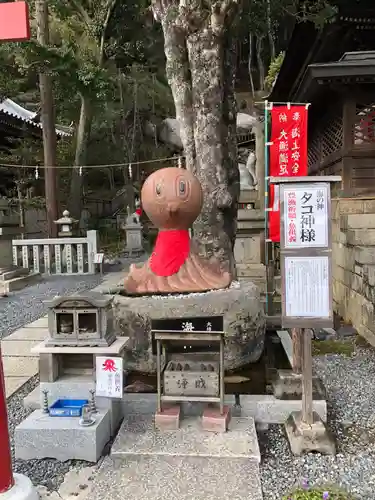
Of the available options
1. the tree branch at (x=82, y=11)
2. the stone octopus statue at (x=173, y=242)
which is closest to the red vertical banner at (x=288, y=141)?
the stone octopus statue at (x=173, y=242)

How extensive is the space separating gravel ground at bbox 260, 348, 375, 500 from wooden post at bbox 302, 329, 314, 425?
272 millimetres

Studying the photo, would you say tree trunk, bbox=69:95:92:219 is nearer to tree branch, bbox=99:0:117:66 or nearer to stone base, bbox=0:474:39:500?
tree branch, bbox=99:0:117:66

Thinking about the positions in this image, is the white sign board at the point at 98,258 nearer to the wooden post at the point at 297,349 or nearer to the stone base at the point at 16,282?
the stone base at the point at 16,282

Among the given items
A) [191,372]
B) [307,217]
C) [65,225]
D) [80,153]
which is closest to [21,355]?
[191,372]

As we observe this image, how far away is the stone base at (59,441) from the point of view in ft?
10.5

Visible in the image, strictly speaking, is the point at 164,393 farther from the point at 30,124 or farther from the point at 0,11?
the point at 30,124

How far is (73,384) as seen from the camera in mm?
3604

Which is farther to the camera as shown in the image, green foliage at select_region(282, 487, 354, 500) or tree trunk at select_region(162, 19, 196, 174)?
tree trunk at select_region(162, 19, 196, 174)

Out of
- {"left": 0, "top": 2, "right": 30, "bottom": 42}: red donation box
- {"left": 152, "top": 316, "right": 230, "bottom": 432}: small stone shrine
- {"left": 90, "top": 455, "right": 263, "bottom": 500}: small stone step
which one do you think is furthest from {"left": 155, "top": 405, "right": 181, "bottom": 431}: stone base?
{"left": 0, "top": 2, "right": 30, "bottom": 42}: red donation box

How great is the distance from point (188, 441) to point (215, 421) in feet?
0.84

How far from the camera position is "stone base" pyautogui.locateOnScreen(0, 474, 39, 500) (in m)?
2.47

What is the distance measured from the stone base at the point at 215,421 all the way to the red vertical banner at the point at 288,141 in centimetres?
442

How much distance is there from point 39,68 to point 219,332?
1221 cm

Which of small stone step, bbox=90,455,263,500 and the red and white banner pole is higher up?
the red and white banner pole
